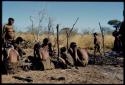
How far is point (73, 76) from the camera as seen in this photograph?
1151cm

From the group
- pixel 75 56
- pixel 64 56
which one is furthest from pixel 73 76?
pixel 75 56

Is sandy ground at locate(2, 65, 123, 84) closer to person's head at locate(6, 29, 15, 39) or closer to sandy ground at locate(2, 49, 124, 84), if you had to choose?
sandy ground at locate(2, 49, 124, 84)

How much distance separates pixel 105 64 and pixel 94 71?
2.03 meters

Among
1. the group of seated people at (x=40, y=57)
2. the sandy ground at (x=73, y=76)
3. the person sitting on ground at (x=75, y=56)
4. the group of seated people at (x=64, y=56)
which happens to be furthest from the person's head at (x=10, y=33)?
the sandy ground at (x=73, y=76)

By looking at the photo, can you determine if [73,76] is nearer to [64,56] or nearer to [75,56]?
[64,56]

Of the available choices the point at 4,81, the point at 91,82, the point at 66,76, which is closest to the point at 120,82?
the point at 91,82

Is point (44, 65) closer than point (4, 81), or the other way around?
point (4, 81)

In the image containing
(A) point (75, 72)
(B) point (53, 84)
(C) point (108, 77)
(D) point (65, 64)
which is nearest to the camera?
(B) point (53, 84)

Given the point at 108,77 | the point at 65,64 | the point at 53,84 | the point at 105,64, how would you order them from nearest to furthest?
1. the point at 53,84
2. the point at 108,77
3. the point at 65,64
4. the point at 105,64

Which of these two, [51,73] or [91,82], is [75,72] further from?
[91,82]

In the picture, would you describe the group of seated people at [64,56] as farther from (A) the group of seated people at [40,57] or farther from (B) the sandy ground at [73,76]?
(B) the sandy ground at [73,76]

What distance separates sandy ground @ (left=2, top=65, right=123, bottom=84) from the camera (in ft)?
34.5

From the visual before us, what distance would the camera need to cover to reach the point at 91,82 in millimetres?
10367

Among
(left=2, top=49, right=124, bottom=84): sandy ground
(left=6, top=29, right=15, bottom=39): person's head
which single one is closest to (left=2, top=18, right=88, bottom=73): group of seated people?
(left=6, top=29, right=15, bottom=39): person's head
